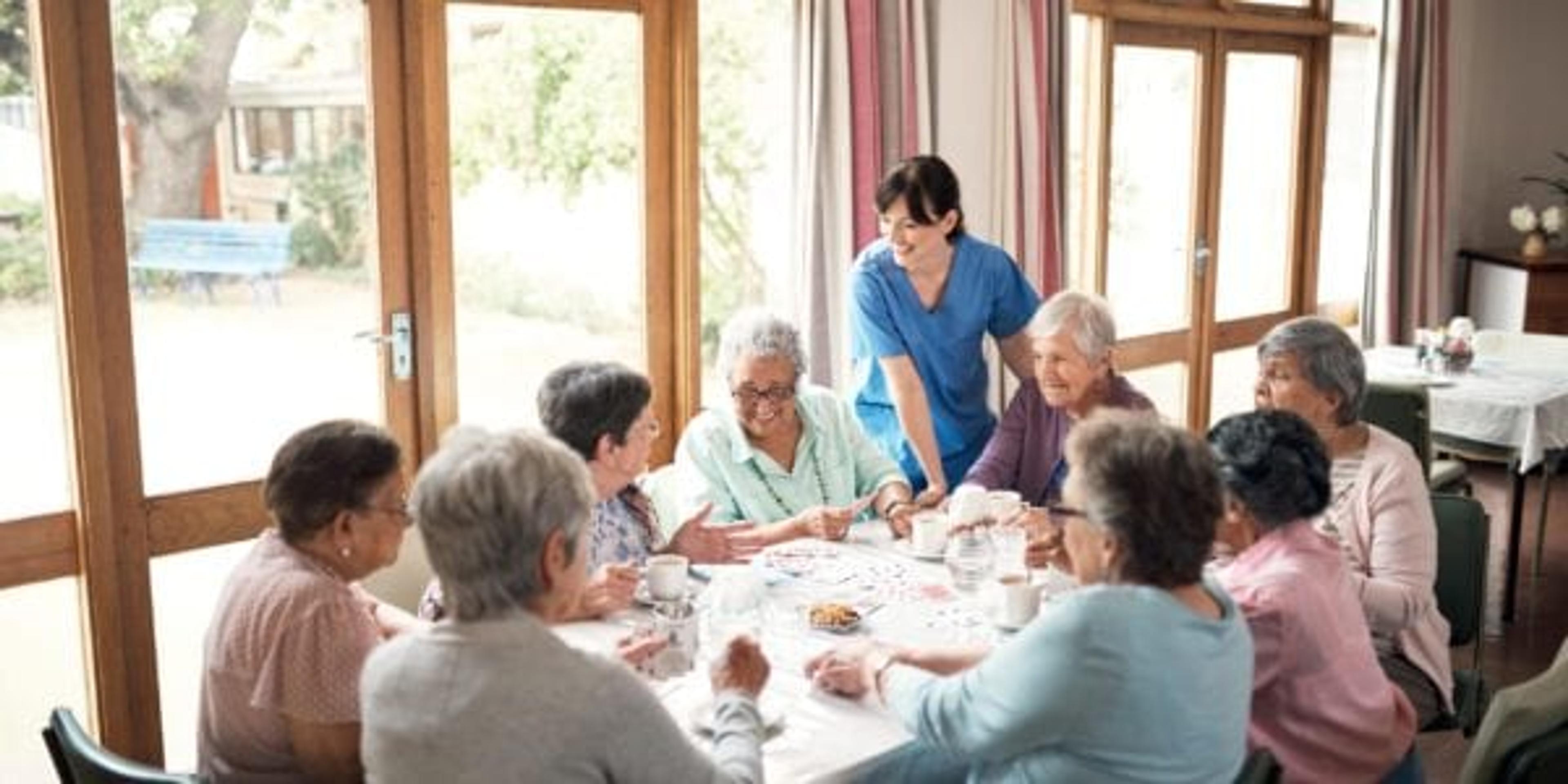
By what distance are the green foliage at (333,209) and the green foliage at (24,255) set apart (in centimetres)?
59

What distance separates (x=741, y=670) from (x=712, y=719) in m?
0.08

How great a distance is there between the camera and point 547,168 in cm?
401

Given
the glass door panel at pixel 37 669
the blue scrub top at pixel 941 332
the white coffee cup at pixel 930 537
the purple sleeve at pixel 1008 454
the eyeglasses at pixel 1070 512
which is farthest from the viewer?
the blue scrub top at pixel 941 332

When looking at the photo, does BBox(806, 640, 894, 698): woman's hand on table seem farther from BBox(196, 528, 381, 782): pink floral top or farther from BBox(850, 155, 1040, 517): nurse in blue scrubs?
BBox(850, 155, 1040, 517): nurse in blue scrubs

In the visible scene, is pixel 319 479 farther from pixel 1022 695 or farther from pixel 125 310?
pixel 125 310

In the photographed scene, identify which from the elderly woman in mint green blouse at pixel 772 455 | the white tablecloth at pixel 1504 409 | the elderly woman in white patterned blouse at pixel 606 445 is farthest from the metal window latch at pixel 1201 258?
the elderly woman in white patterned blouse at pixel 606 445

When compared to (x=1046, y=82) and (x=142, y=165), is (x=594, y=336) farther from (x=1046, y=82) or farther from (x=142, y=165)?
(x=1046, y=82)

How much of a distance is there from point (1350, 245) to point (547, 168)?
5.07m

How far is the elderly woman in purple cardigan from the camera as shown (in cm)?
311

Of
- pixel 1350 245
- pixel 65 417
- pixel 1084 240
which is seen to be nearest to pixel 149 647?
pixel 65 417

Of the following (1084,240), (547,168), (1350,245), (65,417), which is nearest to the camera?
(65,417)

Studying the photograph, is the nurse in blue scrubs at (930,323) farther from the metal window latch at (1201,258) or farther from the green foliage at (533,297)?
the metal window latch at (1201,258)

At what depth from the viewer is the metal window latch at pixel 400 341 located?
368 cm

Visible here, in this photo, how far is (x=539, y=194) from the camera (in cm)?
400
